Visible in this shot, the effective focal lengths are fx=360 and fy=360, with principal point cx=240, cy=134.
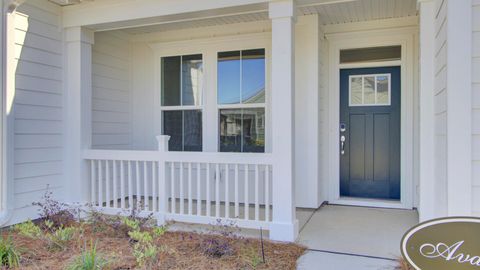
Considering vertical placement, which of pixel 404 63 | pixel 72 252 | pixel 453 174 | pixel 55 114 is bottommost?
pixel 72 252

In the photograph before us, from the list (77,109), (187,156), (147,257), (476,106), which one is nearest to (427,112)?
(476,106)

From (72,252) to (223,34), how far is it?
3.28 m

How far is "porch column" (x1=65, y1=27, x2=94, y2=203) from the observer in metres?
4.20

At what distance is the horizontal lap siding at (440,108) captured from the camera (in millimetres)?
2506

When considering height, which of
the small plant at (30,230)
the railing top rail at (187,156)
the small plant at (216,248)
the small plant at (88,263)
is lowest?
the small plant at (216,248)

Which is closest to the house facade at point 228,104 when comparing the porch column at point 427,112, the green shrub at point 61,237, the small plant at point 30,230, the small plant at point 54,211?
the porch column at point 427,112

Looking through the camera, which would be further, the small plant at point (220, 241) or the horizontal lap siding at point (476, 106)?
the small plant at point (220, 241)

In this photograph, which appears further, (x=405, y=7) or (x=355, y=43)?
(x=355, y=43)

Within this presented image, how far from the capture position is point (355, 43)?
187 inches

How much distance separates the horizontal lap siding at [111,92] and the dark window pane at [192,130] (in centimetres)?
89

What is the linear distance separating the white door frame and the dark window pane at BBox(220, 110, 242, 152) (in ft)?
4.08

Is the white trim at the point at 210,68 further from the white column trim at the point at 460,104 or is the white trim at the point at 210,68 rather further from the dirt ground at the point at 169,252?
the white column trim at the point at 460,104

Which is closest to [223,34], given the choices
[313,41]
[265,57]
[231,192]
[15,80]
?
[265,57]

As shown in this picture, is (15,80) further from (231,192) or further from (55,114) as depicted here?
(231,192)
